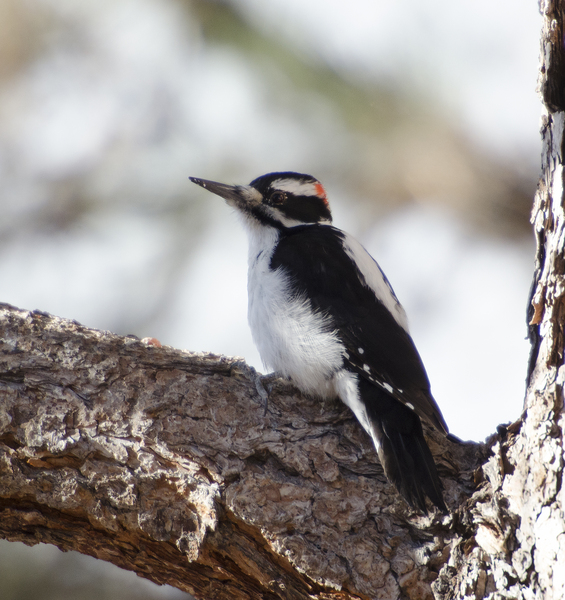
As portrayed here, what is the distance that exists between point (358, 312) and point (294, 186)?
3.08ft

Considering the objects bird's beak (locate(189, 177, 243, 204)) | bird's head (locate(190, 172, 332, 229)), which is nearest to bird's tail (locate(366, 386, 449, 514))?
bird's head (locate(190, 172, 332, 229))

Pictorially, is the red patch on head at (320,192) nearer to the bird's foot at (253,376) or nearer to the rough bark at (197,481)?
the bird's foot at (253,376)

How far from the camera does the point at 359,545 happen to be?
5.23ft

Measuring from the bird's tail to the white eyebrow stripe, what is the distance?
126 centimetres

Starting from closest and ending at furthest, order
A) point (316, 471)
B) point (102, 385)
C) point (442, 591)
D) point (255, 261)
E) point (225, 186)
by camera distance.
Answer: point (442, 591) < point (316, 471) < point (102, 385) < point (255, 261) < point (225, 186)

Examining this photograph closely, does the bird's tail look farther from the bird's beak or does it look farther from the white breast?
the bird's beak

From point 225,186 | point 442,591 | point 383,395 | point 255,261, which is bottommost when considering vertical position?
point 442,591

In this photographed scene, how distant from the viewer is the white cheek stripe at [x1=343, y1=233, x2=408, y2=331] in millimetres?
2424

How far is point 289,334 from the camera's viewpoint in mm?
2260

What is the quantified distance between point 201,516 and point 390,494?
0.50 m

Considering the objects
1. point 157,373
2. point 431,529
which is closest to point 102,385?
point 157,373

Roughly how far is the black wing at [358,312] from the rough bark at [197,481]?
180 mm

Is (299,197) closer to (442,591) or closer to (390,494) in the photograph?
(390,494)

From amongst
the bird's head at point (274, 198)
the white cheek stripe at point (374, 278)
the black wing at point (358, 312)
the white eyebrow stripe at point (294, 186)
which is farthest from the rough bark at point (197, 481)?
the white eyebrow stripe at point (294, 186)
